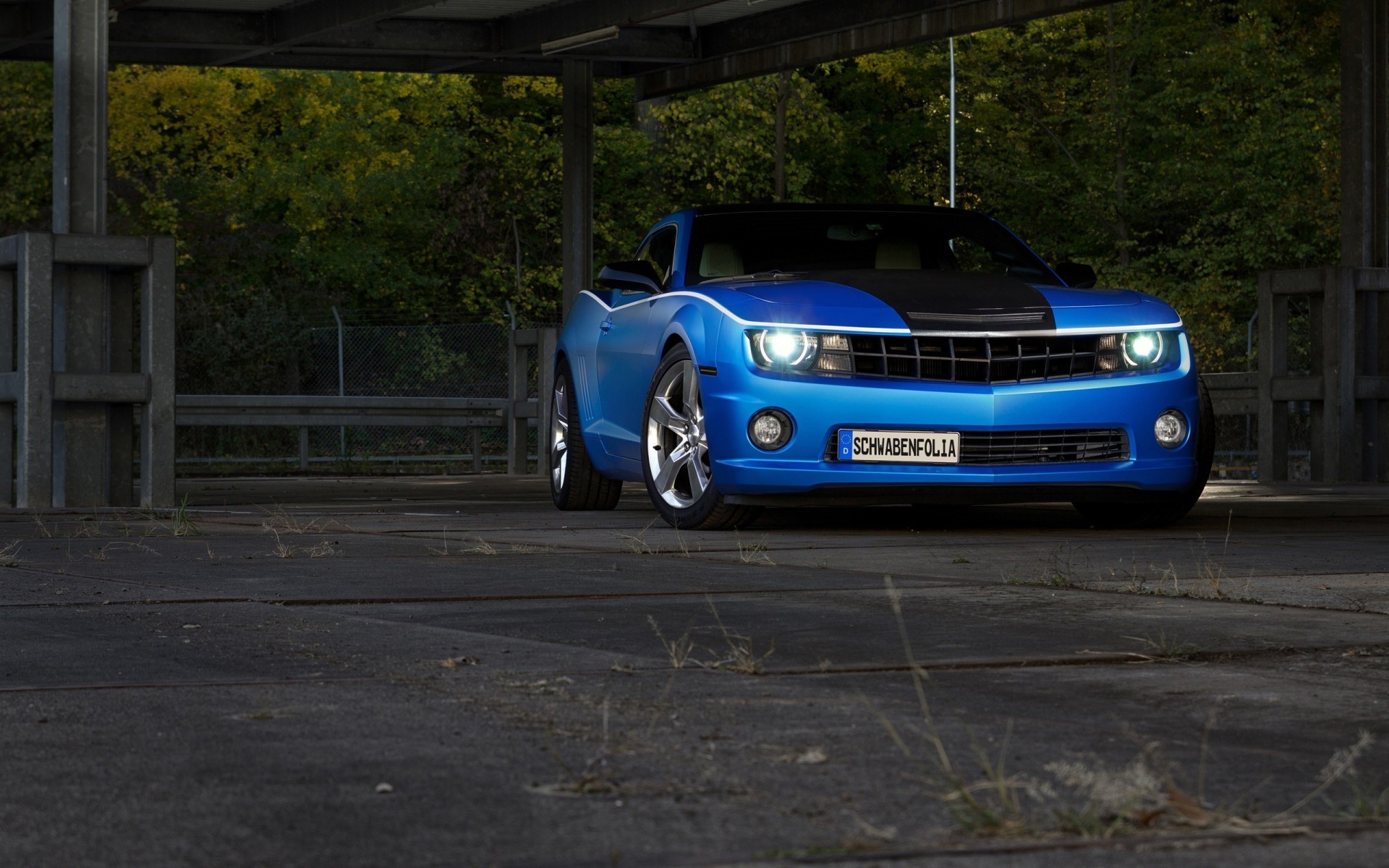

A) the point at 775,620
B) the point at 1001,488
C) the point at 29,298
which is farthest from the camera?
the point at 29,298

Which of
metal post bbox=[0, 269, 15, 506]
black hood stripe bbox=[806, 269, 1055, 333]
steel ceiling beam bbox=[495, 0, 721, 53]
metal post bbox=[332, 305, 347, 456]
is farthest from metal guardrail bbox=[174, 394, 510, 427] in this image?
black hood stripe bbox=[806, 269, 1055, 333]

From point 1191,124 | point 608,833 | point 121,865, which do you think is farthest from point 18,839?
point 1191,124

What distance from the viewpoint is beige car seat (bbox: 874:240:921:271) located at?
9.90m

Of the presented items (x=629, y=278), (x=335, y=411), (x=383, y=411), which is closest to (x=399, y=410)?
(x=383, y=411)

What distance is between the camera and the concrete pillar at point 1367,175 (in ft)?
48.8

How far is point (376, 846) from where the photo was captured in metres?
2.47

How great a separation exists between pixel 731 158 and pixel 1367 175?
89.0 feet

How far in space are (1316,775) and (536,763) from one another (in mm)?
1076

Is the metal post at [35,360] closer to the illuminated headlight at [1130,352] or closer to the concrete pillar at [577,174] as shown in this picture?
the illuminated headlight at [1130,352]

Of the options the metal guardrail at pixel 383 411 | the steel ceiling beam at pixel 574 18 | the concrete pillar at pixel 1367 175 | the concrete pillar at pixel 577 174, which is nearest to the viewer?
the concrete pillar at pixel 1367 175

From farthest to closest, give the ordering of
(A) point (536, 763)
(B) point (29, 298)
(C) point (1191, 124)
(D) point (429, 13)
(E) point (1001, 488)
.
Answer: (C) point (1191, 124) < (D) point (429, 13) < (B) point (29, 298) < (E) point (1001, 488) < (A) point (536, 763)

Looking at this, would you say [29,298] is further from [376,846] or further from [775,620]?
[376,846]

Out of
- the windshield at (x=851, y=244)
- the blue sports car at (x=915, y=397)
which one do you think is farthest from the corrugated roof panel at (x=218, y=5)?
the blue sports car at (x=915, y=397)

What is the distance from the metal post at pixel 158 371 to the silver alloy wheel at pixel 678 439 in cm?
339
